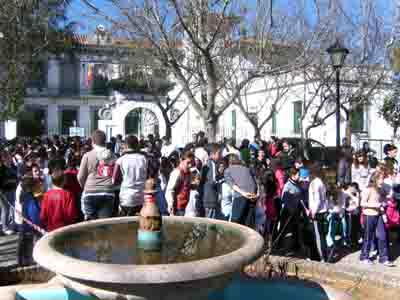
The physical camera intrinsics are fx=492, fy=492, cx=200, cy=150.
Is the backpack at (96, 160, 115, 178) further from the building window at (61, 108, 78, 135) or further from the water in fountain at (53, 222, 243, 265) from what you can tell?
the building window at (61, 108, 78, 135)

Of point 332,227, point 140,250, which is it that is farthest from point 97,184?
point 332,227

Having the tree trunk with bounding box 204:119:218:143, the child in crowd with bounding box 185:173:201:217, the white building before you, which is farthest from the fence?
the child in crowd with bounding box 185:173:201:217

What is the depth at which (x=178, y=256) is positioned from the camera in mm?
3805

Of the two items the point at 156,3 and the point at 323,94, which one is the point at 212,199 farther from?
the point at 323,94

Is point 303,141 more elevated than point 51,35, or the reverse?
point 51,35

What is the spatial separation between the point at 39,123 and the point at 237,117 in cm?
2169

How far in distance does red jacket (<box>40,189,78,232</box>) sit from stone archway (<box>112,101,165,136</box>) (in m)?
19.6

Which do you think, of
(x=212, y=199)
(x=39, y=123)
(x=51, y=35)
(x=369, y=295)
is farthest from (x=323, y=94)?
(x=39, y=123)

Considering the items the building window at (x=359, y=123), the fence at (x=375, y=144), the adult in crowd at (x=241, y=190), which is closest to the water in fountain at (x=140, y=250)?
the adult in crowd at (x=241, y=190)

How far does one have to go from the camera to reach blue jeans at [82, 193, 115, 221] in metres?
6.61

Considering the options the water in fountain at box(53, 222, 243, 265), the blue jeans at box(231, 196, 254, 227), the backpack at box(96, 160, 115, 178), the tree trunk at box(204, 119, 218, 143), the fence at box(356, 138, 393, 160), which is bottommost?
the blue jeans at box(231, 196, 254, 227)

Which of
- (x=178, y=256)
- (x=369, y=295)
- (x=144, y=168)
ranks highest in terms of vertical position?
(x=144, y=168)

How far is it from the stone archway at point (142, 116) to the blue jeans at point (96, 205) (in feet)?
60.9

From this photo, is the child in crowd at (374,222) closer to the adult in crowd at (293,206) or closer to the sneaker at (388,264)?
the sneaker at (388,264)
